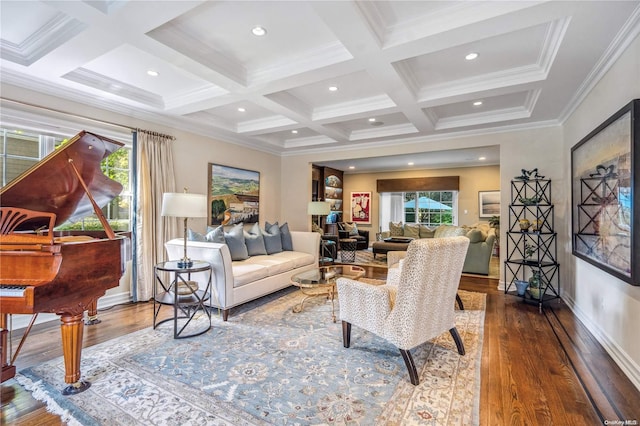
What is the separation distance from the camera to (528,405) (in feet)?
6.06

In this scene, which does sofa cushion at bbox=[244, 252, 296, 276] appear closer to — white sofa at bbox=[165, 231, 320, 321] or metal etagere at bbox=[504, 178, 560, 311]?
white sofa at bbox=[165, 231, 320, 321]

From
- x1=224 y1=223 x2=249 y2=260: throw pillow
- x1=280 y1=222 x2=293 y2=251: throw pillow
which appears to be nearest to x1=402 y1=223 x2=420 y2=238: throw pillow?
x1=280 y1=222 x2=293 y2=251: throw pillow

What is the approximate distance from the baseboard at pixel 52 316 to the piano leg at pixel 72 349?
1440mm

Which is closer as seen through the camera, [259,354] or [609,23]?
[609,23]

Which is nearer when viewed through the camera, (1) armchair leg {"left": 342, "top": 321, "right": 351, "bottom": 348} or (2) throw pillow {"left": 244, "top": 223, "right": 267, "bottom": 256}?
(1) armchair leg {"left": 342, "top": 321, "right": 351, "bottom": 348}

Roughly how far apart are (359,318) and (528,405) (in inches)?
46.4

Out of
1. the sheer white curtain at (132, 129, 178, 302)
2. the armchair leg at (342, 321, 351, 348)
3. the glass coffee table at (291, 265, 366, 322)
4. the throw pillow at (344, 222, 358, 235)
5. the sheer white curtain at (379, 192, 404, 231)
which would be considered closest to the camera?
the armchair leg at (342, 321, 351, 348)

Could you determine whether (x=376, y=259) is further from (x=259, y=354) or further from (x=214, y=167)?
(x=259, y=354)

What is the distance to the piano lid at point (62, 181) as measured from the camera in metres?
1.88

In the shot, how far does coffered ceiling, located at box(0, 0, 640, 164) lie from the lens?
6.82 feet

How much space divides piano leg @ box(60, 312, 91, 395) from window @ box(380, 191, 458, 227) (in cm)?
909

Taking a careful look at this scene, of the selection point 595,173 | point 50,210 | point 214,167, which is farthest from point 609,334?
point 214,167

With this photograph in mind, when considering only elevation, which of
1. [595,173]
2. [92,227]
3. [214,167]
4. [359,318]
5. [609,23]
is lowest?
[359,318]

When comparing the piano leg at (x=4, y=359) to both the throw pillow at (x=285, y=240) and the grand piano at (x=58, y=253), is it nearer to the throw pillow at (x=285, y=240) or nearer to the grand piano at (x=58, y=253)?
the grand piano at (x=58, y=253)
